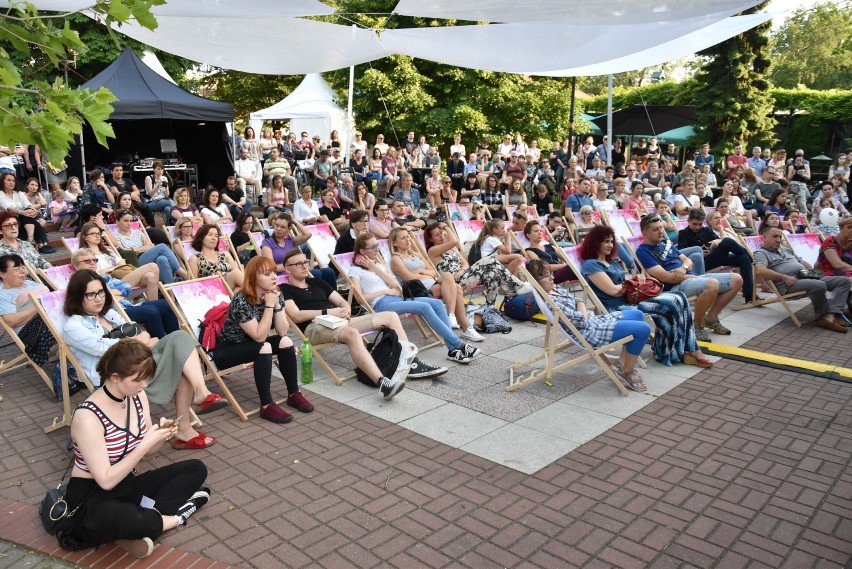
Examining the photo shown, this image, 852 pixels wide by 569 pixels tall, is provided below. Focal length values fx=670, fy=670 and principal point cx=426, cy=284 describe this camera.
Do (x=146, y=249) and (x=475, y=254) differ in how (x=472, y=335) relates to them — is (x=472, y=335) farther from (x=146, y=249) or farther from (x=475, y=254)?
(x=146, y=249)

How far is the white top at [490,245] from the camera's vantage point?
26.6 feet

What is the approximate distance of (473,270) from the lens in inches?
299

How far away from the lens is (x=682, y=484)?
3994mm

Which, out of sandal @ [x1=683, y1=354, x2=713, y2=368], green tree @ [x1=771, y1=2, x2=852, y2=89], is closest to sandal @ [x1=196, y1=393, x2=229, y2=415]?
A: sandal @ [x1=683, y1=354, x2=713, y2=368]

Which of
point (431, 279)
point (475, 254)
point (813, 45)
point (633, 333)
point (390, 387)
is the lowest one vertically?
point (390, 387)

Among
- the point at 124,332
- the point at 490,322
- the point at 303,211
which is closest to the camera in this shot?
the point at 124,332

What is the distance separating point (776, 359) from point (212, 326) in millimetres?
5073

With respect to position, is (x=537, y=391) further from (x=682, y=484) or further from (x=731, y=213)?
(x=731, y=213)

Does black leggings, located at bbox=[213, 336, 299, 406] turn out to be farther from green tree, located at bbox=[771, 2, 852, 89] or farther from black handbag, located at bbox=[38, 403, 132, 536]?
green tree, located at bbox=[771, 2, 852, 89]

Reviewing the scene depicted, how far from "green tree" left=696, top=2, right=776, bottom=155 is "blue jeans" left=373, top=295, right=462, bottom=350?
23.9m

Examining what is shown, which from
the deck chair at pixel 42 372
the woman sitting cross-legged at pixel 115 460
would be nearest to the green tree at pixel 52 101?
the woman sitting cross-legged at pixel 115 460

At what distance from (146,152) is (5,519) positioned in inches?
620

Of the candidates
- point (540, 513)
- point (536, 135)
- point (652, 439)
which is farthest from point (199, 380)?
point (536, 135)

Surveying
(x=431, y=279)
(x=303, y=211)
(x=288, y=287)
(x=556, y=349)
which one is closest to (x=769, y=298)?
(x=556, y=349)
